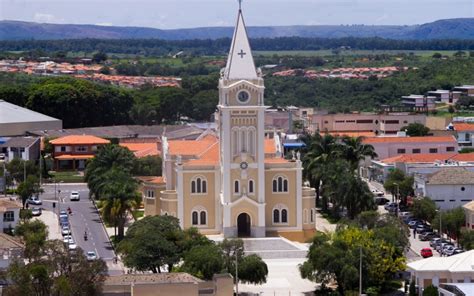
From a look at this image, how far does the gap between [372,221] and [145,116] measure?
209 feet

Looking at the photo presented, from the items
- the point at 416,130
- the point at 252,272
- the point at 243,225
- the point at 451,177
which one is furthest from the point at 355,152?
the point at 252,272

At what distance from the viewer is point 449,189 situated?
67.7 meters

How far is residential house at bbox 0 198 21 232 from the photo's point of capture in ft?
197

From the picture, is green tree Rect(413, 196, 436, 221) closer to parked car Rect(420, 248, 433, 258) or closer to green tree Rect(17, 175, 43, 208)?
parked car Rect(420, 248, 433, 258)

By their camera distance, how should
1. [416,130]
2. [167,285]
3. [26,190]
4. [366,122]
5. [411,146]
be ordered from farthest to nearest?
[366,122] → [416,130] → [411,146] → [26,190] → [167,285]

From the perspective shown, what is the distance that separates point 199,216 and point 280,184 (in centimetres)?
398

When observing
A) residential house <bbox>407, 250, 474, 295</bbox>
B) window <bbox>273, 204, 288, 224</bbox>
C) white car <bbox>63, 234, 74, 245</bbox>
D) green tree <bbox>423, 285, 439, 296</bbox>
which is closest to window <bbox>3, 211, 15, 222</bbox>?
white car <bbox>63, 234, 74, 245</bbox>

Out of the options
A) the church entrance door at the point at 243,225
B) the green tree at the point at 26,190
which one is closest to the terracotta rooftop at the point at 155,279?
the church entrance door at the point at 243,225

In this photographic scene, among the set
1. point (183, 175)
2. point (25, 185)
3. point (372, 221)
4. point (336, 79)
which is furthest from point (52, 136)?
point (336, 79)

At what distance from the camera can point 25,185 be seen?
70.2m

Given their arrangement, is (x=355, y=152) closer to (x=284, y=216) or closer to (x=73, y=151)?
(x=284, y=216)

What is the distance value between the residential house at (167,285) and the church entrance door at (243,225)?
1624 cm

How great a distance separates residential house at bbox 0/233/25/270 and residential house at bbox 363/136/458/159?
1591 inches

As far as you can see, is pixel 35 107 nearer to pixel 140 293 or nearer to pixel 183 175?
pixel 183 175
